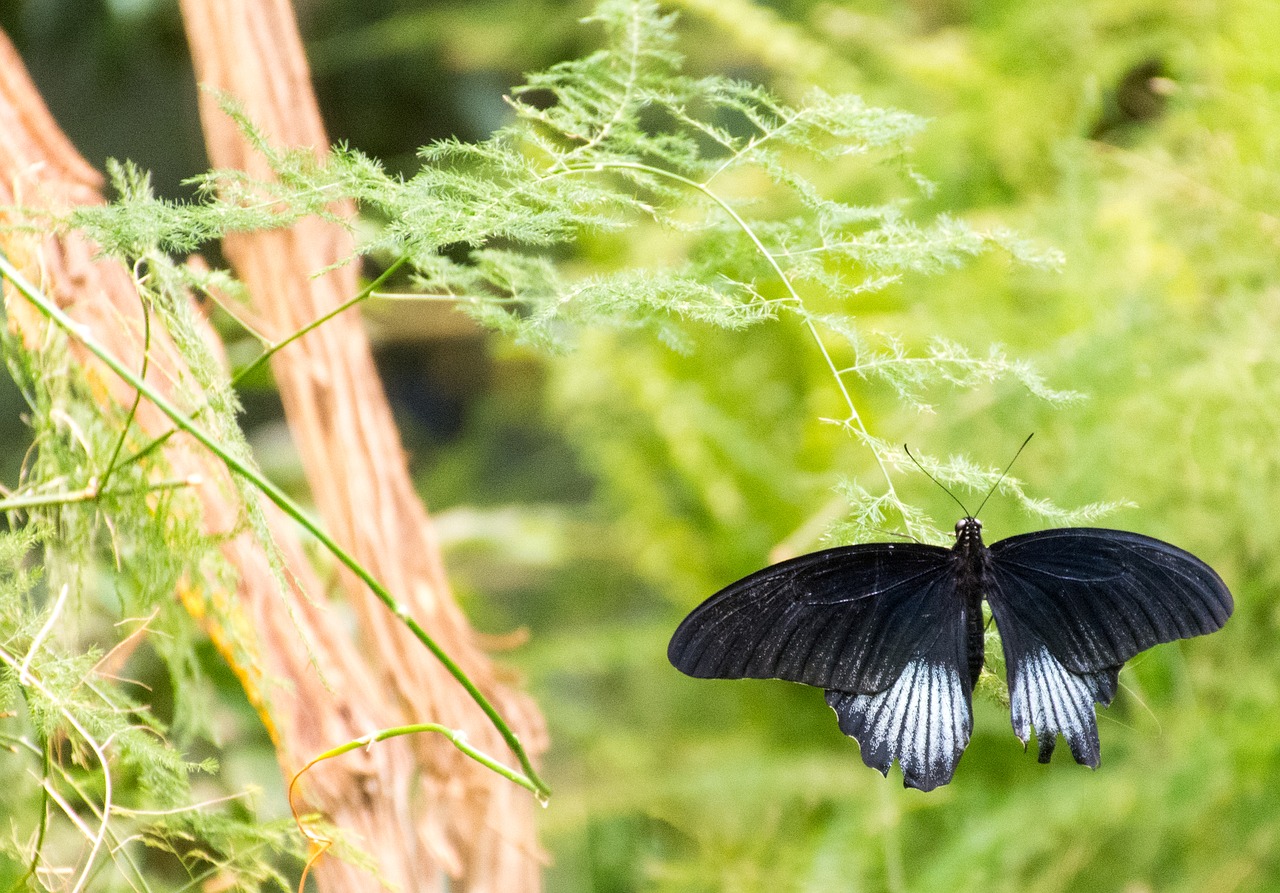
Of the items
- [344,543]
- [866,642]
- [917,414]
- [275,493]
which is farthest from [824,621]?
[917,414]

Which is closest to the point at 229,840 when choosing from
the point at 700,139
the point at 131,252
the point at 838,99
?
the point at 131,252

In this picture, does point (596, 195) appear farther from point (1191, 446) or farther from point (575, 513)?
point (575, 513)

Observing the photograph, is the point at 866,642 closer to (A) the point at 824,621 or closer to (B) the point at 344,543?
(A) the point at 824,621

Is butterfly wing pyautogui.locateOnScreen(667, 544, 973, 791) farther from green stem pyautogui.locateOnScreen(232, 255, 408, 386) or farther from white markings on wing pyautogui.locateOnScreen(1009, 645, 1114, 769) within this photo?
green stem pyautogui.locateOnScreen(232, 255, 408, 386)

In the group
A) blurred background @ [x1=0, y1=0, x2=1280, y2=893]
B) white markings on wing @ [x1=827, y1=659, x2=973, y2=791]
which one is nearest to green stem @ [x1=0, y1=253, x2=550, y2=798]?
white markings on wing @ [x1=827, y1=659, x2=973, y2=791]

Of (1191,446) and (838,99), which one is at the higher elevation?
(1191,446)

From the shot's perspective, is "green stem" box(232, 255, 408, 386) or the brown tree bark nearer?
"green stem" box(232, 255, 408, 386)
